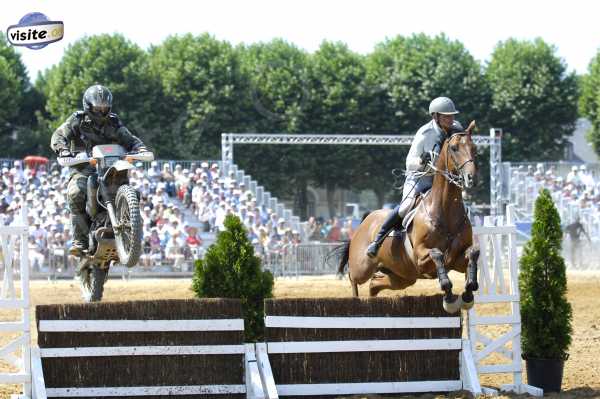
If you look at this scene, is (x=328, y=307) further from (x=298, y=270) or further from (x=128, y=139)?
(x=298, y=270)

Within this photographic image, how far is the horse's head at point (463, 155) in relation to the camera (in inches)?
377

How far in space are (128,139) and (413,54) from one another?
37.5 m

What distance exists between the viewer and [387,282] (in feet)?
39.3

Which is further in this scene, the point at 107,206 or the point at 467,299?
the point at 107,206

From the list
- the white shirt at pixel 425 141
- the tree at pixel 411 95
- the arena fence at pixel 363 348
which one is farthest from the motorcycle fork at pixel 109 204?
the tree at pixel 411 95

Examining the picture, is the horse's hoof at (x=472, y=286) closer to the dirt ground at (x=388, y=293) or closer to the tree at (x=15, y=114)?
the dirt ground at (x=388, y=293)

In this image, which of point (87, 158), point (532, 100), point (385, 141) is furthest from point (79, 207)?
point (532, 100)

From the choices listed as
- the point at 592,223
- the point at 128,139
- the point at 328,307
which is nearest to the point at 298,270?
the point at 592,223

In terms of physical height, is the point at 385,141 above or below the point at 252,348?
above

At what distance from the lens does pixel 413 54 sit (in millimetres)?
47500

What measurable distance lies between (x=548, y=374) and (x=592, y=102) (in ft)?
126

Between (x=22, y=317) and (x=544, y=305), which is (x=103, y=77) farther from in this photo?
(x=22, y=317)

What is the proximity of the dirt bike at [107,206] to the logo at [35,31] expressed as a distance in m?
8.28

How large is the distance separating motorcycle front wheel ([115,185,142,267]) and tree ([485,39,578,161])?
3657cm
